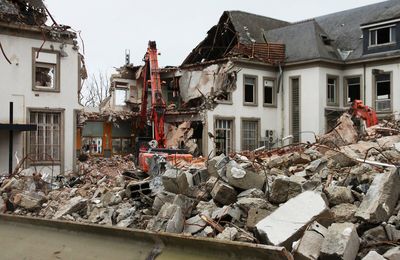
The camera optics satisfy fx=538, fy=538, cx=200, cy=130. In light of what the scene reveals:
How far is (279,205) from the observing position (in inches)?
278

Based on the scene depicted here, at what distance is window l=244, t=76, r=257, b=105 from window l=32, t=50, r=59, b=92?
12582 mm

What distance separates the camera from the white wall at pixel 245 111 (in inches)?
1189

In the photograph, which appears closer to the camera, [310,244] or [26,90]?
[310,244]

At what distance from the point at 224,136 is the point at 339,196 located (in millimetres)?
24171

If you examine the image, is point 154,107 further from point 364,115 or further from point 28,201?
point 28,201

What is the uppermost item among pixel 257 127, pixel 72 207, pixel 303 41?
pixel 303 41

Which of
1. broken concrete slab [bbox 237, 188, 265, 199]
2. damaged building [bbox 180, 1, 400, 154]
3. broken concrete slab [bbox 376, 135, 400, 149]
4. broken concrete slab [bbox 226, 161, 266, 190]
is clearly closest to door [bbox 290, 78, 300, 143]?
damaged building [bbox 180, 1, 400, 154]

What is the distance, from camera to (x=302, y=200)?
599 cm

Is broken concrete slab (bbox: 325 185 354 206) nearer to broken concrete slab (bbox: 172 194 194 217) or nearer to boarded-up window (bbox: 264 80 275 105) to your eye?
broken concrete slab (bbox: 172 194 194 217)

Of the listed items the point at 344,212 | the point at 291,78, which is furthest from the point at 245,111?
the point at 344,212

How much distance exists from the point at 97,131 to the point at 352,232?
29163 mm

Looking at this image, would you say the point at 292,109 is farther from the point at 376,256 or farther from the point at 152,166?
the point at 376,256

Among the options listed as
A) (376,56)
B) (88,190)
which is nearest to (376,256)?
(88,190)

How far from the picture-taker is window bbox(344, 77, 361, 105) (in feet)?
107
